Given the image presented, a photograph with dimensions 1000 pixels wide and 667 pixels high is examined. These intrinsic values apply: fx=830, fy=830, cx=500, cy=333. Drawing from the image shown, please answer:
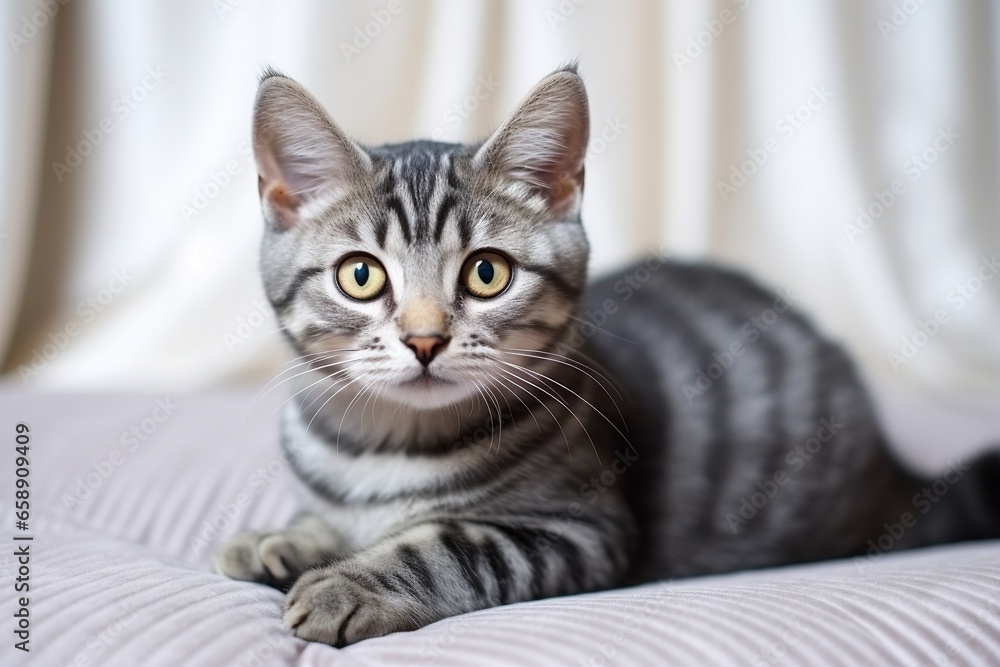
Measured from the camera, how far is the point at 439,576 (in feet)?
2.90

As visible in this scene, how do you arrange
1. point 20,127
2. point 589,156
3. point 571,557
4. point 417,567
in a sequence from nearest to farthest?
point 417,567
point 571,557
point 20,127
point 589,156

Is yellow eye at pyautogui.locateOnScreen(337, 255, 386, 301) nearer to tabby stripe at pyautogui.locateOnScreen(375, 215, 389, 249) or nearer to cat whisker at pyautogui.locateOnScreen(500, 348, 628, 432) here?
tabby stripe at pyautogui.locateOnScreen(375, 215, 389, 249)

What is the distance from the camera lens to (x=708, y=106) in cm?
209

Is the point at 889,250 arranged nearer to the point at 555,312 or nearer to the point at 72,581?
the point at 555,312

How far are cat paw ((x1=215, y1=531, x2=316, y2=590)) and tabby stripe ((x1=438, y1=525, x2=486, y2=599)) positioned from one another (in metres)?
0.17

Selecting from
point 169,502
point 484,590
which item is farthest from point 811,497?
point 169,502

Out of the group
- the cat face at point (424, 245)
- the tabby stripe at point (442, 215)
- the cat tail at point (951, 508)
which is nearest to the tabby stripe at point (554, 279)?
the cat face at point (424, 245)

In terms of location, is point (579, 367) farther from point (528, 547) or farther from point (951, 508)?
point (951, 508)

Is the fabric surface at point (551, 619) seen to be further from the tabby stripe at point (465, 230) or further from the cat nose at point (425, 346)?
the tabby stripe at point (465, 230)

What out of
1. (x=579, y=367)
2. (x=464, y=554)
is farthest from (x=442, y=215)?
(x=464, y=554)

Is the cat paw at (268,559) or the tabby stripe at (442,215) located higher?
the tabby stripe at (442,215)

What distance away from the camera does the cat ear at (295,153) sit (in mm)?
977

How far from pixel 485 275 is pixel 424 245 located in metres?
0.08

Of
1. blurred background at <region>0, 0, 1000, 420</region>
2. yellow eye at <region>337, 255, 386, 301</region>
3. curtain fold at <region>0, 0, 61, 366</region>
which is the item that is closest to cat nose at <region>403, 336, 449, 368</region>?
yellow eye at <region>337, 255, 386, 301</region>
